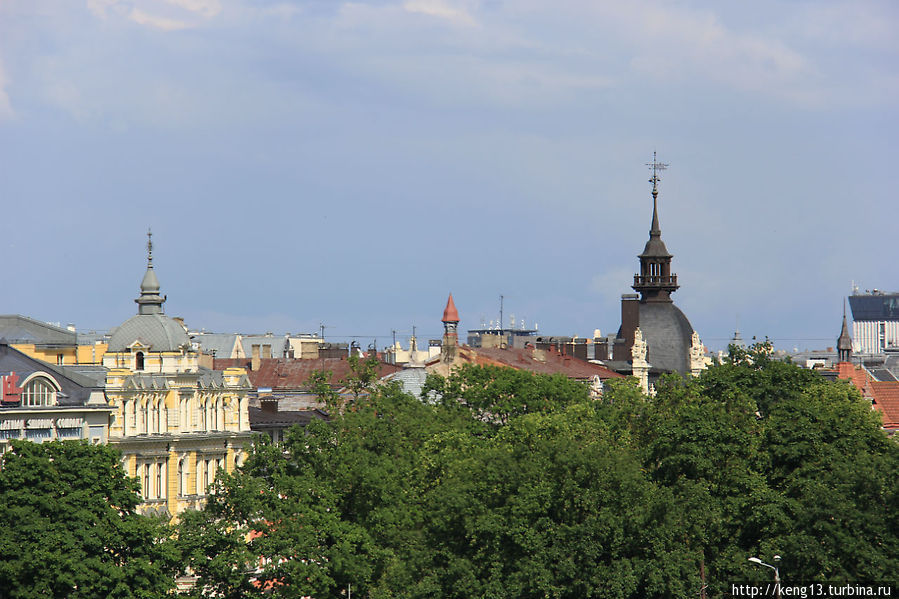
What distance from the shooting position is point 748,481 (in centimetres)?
10100

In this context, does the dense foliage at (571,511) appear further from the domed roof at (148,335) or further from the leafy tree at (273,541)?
the domed roof at (148,335)

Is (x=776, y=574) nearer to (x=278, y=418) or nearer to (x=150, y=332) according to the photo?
(x=150, y=332)

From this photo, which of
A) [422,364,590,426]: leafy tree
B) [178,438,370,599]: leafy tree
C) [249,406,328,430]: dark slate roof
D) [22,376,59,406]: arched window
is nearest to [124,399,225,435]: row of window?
[22,376,59,406]: arched window

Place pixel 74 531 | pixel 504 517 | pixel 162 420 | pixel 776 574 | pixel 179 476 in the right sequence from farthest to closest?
pixel 179 476 < pixel 162 420 < pixel 504 517 < pixel 74 531 < pixel 776 574

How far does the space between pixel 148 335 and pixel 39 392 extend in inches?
571

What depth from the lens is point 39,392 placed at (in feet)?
368

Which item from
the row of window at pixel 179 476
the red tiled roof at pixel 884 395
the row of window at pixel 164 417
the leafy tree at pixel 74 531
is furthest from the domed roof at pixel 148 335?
the red tiled roof at pixel 884 395

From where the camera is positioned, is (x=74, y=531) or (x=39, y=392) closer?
(x=74, y=531)

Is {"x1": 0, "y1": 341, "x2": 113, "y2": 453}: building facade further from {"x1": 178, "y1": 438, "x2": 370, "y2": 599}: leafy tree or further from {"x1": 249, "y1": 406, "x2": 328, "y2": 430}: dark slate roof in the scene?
{"x1": 249, "y1": 406, "x2": 328, "y2": 430}: dark slate roof

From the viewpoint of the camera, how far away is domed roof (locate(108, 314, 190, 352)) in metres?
126

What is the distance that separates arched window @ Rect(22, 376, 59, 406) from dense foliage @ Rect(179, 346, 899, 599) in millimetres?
10971

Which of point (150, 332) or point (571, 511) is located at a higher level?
point (150, 332)

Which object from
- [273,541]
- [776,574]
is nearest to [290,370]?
[273,541]

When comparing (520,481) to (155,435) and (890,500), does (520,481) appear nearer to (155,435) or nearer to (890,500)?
(890,500)
